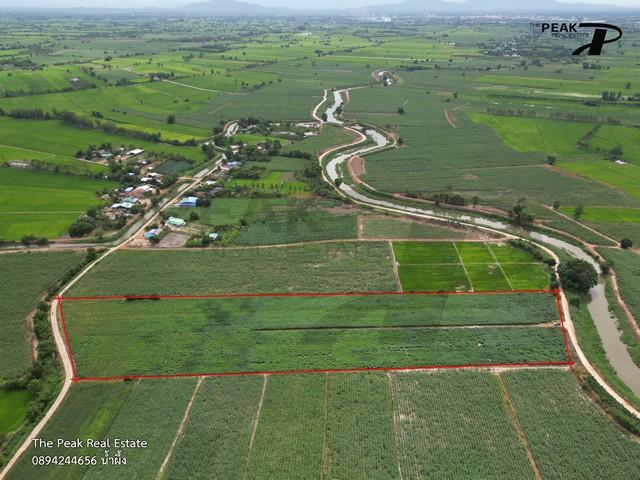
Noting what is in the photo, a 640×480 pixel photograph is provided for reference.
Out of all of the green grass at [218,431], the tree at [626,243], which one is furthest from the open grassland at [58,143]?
the tree at [626,243]

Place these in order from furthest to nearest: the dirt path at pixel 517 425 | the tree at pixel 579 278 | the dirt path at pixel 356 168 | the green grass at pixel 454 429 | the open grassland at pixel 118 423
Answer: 1. the dirt path at pixel 356 168
2. the tree at pixel 579 278
3. the dirt path at pixel 517 425
4. the green grass at pixel 454 429
5. the open grassland at pixel 118 423

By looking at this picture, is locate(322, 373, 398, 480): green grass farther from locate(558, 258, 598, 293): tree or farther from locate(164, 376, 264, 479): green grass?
locate(558, 258, 598, 293): tree

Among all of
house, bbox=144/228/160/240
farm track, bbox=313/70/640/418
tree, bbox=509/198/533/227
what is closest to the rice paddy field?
farm track, bbox=313/70/640/418

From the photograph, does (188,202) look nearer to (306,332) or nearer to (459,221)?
(306,332)

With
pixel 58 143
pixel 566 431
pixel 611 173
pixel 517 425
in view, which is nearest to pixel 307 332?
pixel 517 425

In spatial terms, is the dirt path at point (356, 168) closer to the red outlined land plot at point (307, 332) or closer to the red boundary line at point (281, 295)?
the red boundary line at point (281, 295)

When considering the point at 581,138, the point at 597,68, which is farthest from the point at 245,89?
the point at 597,68

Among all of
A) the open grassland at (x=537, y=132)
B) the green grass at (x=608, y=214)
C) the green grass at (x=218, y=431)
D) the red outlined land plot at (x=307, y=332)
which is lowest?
the green grass at (x=218, y=431)
